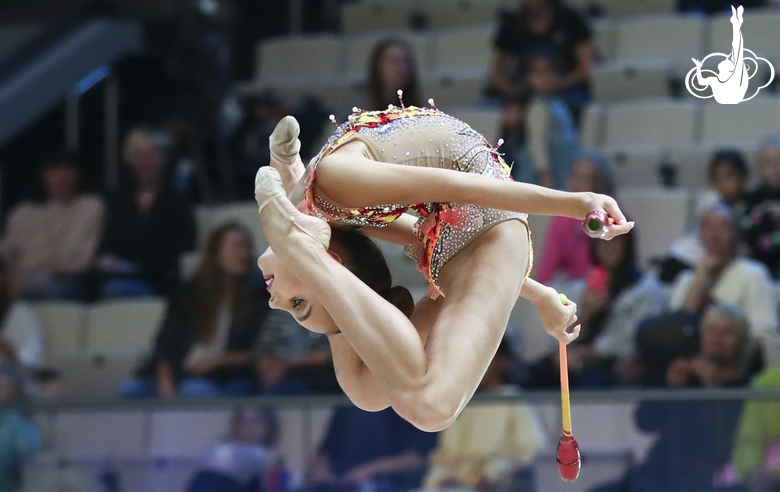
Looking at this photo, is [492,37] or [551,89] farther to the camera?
[492,37]

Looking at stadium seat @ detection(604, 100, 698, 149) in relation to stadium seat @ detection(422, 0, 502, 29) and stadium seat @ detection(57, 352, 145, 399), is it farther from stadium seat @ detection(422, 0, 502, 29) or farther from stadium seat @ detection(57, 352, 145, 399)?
stadium seat @ detection(57, 352, 145, 399)

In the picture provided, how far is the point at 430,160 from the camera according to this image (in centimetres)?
262

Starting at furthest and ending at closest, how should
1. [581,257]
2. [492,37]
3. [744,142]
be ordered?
[492,37]
[744,142]
[581,257]

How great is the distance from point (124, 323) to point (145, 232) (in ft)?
1.45

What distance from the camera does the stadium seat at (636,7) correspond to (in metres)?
5.73

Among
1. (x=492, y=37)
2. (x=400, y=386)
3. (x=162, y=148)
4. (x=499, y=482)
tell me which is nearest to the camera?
(x=400, y=386)

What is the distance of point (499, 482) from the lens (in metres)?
3.65

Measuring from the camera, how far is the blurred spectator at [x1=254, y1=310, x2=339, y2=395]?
4422 mm

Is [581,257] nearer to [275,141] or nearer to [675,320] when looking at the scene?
[675,320]

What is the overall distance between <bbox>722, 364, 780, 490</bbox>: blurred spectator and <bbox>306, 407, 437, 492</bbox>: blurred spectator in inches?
36.6

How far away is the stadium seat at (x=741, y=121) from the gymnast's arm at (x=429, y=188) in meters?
2.82

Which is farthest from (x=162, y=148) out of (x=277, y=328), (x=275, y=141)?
(x=275, y=141)

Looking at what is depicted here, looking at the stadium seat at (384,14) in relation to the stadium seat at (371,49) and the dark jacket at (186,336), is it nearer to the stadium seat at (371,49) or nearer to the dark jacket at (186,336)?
the stadium seat at (371,49)

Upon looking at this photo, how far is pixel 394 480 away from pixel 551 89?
2155 mm
